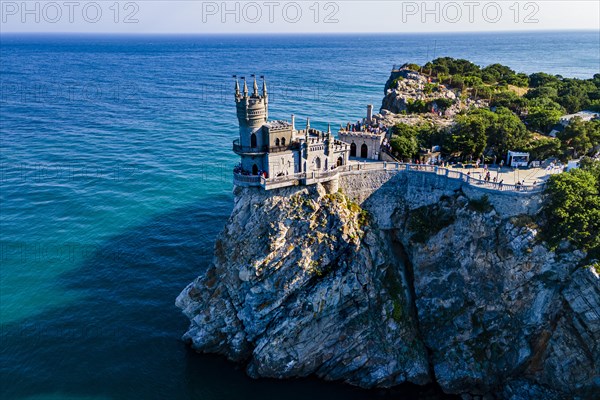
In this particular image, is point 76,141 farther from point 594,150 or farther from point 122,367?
point 594,150

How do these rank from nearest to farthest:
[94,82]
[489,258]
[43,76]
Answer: [489,258], [94,82], [43,76]

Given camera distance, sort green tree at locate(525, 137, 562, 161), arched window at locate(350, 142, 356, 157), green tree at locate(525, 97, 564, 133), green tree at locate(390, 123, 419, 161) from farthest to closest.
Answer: green tree at locate(525, 97, 564, 133) → arched window at locate(350, 142, 356, 157) → green tree at locate(390, 123, 419, 161) → green tree at locate(525, 137, 562, 161)

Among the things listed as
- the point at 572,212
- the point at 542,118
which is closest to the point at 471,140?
the point at 572,212

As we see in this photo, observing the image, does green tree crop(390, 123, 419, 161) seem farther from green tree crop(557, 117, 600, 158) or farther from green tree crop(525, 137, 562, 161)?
green tree crop(557, 117, 600, 158)

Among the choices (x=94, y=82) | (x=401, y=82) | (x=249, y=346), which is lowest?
(x=249, y=346)

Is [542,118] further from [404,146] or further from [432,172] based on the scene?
[432,172]

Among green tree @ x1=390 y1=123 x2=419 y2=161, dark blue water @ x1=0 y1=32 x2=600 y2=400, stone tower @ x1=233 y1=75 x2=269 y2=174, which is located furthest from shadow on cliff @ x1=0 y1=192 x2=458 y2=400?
green tree @ x1=390 y1=123 x2=419 y2=161

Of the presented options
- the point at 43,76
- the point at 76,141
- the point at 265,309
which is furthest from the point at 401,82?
the point at 43,76
